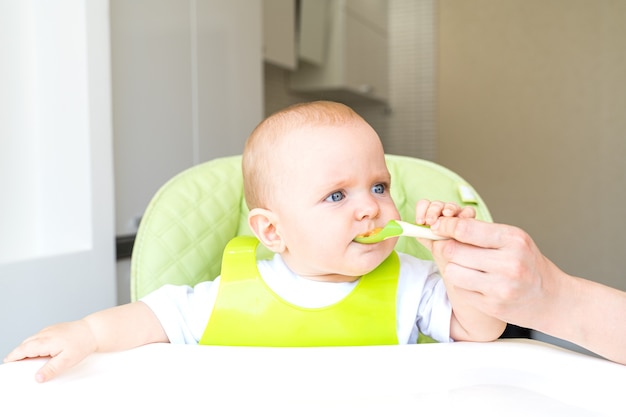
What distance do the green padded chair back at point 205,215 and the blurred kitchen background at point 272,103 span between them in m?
0.33

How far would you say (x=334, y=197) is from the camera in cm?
89

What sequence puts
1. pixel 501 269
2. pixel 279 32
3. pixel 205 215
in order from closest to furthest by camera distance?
pixel 501 269, pixel 205 215, pixel 279 32

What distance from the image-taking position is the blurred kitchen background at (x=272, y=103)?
1.40 meters

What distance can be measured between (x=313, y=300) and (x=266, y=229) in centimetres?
13

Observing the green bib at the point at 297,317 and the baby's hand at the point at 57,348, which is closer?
the baby's hand at the point at 57,348

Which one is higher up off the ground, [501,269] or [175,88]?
[175,88]

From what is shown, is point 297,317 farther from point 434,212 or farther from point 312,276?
point 434,212

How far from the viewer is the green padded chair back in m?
1.08

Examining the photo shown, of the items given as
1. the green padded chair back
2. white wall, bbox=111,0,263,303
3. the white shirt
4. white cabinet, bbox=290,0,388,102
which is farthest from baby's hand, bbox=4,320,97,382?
white cabinet, bbox=290,0,388,102

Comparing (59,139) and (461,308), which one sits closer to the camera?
(461,308)

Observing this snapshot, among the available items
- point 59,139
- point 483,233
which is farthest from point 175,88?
point 483,233

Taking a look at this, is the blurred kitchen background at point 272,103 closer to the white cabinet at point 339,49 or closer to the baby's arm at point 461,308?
the white cabinet at point 339,49

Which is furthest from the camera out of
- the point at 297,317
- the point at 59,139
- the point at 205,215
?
the point at 59,139

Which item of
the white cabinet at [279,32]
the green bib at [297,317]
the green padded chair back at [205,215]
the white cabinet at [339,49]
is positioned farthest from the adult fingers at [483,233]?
the white cabinet at [339,49]
